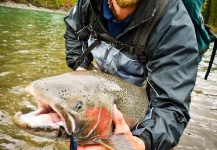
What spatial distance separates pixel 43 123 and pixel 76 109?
0.25m

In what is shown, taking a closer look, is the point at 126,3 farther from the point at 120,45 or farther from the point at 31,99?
A: the point at 31,99

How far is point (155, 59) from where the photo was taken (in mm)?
2664

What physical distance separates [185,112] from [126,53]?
83cm

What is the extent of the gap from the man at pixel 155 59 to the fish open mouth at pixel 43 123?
16.4 inches

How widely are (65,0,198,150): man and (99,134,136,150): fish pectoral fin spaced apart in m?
0.04

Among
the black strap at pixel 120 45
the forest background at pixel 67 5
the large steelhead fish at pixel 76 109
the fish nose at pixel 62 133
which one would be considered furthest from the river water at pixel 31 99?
the forest background at pixel 67 5

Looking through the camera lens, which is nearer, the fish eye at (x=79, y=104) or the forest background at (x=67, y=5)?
the fish eye at (x=79, y=104)

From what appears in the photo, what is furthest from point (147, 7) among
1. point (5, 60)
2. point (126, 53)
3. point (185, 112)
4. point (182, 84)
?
point (5, 60)

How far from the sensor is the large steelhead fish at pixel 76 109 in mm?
1910

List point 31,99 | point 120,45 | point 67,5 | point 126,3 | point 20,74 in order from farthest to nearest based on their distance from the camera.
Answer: point 67,5
point 20,74
point 31,99
point 120,45
point 126,3

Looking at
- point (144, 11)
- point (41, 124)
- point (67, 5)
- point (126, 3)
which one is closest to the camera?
point (41, 124)

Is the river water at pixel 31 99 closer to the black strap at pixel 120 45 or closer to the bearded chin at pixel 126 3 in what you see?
the black strap at pixel 120 45

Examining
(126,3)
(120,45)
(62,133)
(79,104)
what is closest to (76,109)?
(79,104)

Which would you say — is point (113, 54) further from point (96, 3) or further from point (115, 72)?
point (96, 3)
